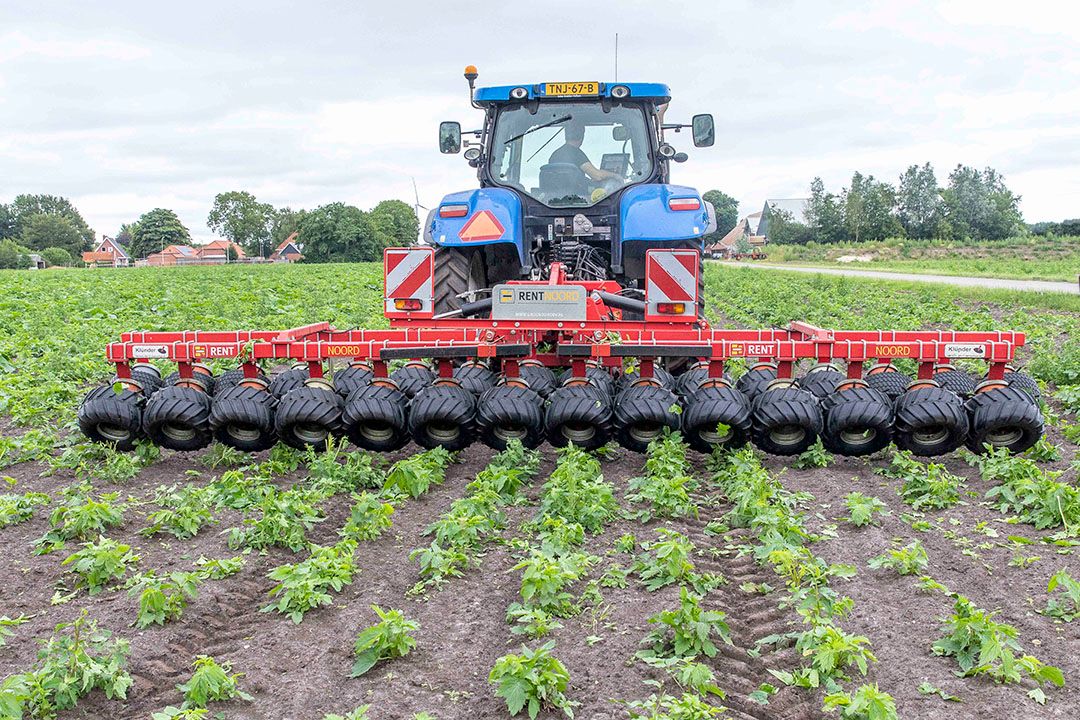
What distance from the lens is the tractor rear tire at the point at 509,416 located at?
227 inches

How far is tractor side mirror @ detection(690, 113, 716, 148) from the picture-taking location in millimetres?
8156

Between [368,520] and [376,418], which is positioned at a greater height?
[376,418]

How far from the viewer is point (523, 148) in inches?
322

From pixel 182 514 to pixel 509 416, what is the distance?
6.39ft

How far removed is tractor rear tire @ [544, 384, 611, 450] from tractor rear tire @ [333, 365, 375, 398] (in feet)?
5.06

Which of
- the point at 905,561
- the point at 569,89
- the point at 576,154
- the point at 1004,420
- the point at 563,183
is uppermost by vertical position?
the point at 569,89

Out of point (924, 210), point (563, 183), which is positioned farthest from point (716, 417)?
point (924, 210)

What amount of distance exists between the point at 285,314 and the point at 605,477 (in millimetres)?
12352

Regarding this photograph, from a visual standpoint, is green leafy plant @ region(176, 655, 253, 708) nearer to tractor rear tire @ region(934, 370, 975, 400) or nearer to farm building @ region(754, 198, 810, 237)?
tractor rear tire @ region(934, 370, 975, 400)

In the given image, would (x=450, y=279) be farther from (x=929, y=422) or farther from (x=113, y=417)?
A: (x=929, y=422)

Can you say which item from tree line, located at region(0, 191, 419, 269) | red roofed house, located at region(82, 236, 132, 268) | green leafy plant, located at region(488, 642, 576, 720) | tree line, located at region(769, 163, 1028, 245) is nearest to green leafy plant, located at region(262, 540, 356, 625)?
green leafy plant, located at region(488, 642, 576, 720)

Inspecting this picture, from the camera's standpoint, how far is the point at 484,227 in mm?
7414

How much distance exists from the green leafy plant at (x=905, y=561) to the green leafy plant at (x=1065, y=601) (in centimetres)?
50

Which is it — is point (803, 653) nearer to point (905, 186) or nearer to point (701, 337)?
point (701, 337)
